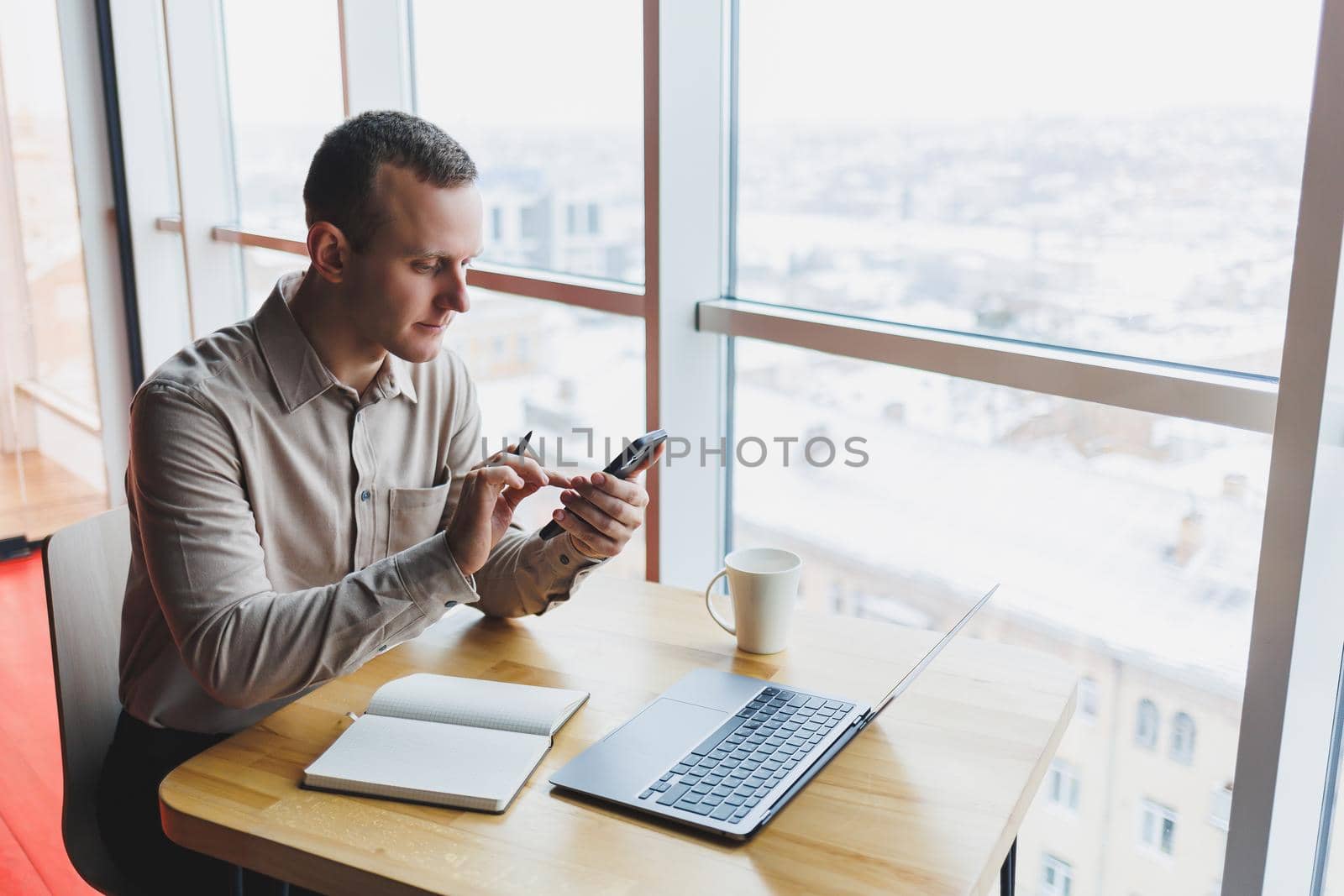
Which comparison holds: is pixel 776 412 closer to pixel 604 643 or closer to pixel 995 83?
pixel 995 83

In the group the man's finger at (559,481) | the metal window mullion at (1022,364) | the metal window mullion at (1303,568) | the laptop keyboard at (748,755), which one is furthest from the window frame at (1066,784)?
the man's finger at (559,481)

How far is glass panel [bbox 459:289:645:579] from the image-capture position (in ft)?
7.82

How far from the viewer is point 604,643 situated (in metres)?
1.41

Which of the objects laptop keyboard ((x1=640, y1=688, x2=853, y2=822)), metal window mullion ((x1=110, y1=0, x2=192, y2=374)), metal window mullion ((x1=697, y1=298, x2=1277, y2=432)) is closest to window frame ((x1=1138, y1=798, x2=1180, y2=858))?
metal window mullion ((x1=697, y1=298, x2=1277, y2=432))

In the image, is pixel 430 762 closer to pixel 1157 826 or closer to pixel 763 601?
pixel 763 601

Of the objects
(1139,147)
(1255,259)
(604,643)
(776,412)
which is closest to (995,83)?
A: (1139,147)

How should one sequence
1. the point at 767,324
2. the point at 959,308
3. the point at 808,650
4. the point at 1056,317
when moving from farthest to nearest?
the point at 767,324, the point at 959,308, the point at 1056,317, the point at 808,650

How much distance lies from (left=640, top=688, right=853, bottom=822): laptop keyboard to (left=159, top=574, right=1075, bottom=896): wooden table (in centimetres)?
3

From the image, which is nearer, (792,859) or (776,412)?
(792,859)

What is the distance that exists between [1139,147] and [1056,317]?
26cm

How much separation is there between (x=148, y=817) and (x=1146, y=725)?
1.35 meters

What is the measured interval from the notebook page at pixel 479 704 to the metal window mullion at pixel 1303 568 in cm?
79

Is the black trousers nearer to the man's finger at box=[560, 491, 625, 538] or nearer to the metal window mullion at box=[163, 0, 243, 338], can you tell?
the man's finger at box=[560, 491, 625, 538]

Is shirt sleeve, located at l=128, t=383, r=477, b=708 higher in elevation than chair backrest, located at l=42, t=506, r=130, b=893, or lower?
higher
